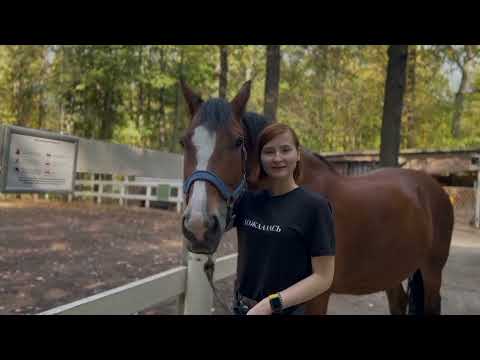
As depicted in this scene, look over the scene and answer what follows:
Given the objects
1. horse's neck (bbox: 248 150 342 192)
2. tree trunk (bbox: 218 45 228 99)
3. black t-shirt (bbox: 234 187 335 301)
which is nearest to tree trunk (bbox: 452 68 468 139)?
horse's neck (bbox: 248 150 342 192)

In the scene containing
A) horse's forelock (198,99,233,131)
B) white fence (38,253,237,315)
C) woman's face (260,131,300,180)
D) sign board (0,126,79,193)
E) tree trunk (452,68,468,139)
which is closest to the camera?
woman's face (260,131,300,180)

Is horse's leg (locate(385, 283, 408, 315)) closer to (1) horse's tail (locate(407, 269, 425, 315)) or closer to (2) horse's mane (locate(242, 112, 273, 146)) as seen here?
(1) horse's tail (locate(407, 269, 425, 315))

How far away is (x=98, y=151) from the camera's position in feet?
7.18

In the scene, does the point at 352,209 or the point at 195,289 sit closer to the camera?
the point at 352,209

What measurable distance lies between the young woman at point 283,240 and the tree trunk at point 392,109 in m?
4.59

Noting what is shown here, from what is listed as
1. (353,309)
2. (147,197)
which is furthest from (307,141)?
(353,309)

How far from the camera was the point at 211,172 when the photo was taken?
1.36 metres

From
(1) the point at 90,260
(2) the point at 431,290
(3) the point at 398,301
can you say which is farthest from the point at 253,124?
(1) the point at 90,260

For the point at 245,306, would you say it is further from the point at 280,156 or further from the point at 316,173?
the point at 316,173

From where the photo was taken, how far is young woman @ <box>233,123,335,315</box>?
3.76ft

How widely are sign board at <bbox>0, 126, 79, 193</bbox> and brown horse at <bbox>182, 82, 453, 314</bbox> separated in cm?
75

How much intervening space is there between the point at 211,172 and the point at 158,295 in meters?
1.49

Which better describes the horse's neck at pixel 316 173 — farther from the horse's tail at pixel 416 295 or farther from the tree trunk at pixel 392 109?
the tree trunk at pixel 392 109
